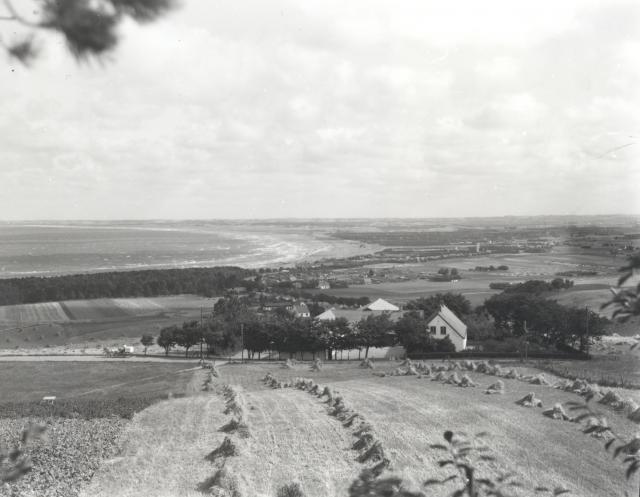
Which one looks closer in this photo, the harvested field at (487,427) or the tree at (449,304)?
the harvested field at (487,427)

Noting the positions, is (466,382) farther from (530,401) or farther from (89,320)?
(89,320)

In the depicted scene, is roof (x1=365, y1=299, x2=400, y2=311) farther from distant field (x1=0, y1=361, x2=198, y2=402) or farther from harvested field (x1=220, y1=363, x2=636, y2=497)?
harvested field (x1=220, y1=363, x2=636, y2=497)

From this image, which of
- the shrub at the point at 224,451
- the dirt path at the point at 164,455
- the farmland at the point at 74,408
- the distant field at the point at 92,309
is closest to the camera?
the dirt path at the point at 164,455

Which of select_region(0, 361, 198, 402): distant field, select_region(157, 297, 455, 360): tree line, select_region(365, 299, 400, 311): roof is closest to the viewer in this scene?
select_region(0, 361, 198, 402): distant field

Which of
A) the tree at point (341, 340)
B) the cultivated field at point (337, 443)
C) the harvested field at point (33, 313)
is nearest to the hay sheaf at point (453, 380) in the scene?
the cultivated field at point (337, 443)

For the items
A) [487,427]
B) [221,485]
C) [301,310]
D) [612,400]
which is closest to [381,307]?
[301,310]

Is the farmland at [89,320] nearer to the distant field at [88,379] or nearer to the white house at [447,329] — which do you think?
the distant field at [88,379]

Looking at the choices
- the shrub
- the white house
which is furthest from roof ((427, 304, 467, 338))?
the shrub
